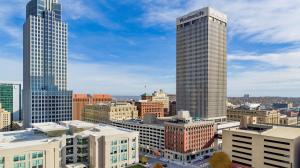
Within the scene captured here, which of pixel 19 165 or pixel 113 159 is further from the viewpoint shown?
pixel 113 159

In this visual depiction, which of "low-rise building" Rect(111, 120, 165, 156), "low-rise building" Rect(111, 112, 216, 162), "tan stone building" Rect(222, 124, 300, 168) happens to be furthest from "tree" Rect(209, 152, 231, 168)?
"low-rise building" Rect(111, 120, 165, 156)

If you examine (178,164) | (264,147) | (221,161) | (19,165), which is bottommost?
(178,164)

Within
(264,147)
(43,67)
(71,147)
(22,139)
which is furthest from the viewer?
(43,67)

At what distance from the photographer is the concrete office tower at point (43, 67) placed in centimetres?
18488

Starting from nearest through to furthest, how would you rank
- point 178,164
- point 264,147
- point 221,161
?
point 264,147
point 221,161
point 178,164

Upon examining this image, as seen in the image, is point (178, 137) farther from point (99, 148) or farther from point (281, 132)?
point (281, 132)

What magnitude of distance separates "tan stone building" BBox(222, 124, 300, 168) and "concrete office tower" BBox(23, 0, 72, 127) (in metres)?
122

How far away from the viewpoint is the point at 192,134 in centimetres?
14338

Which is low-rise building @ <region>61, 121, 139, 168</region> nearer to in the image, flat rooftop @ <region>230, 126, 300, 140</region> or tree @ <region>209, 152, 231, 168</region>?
tree @ <region>209, 152, 231, 168</region>

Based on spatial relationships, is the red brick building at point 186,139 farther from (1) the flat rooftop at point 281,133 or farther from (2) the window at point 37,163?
(2) the window at point 37,163

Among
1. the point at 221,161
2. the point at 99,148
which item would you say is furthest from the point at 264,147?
the point at 99,148

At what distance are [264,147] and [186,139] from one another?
4244cm

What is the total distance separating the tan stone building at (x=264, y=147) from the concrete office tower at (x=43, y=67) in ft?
400

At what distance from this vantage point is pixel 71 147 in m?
108
